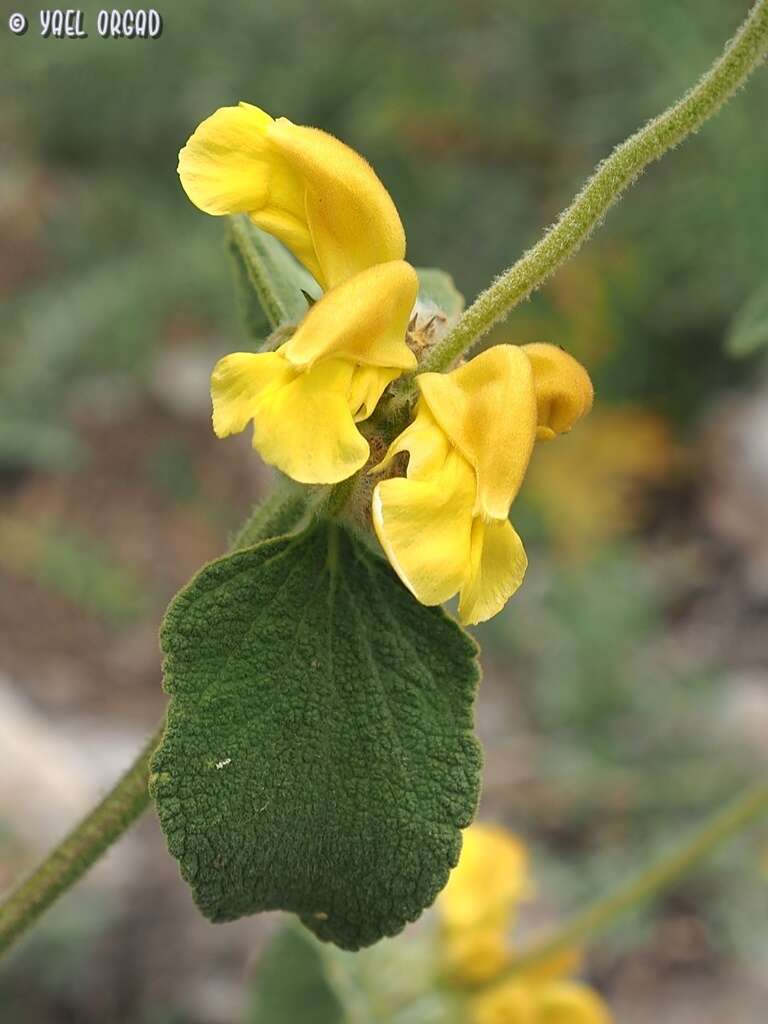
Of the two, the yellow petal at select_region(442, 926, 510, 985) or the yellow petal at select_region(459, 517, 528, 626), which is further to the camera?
the yellow petal at select_region(442, 926, 510, 985)

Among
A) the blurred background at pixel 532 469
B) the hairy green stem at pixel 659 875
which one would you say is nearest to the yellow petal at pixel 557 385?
the hairy green stem at pixel 659 875

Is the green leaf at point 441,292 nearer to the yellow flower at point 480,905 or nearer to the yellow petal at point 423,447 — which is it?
the yellow petal at point 423,447

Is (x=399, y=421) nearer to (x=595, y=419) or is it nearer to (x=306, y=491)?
(x=306, y=491)

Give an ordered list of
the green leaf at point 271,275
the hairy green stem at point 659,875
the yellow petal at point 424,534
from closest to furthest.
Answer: the yellow petal at point 424,534 < the green leaf at point 271,275 < the hairy green stem at point 659,875

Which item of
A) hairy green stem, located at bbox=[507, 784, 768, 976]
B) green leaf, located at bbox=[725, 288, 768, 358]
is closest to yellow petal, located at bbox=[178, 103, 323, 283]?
green leaf, located at bbox=[725, 288, 768, 358]

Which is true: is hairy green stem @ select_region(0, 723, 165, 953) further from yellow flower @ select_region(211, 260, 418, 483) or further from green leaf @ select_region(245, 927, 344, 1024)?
green leaf @ select_region(245, 927, 344, 1024)

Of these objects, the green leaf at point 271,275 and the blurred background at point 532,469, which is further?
the blurred background at point 532,469

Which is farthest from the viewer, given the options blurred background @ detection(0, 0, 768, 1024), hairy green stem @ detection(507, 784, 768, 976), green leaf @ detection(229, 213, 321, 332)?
blurred background @ detection(0, 0, 768, 1024)
